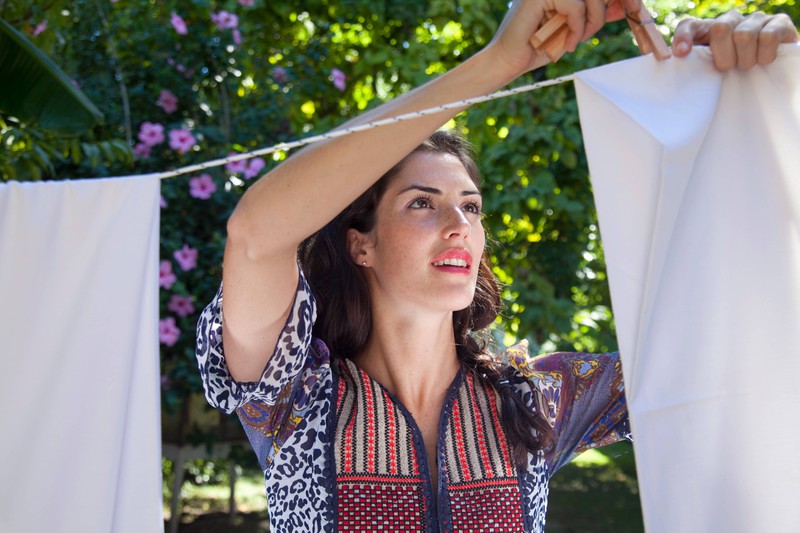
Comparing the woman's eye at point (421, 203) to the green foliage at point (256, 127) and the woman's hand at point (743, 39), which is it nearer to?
the woman's hand at point (743, 39)

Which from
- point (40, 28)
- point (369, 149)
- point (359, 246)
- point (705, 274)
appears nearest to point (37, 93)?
point (40, 28)

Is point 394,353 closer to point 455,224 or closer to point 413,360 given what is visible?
point 413,360

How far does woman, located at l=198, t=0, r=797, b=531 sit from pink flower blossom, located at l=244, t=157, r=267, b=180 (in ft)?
5.94

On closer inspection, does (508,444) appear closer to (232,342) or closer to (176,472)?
(232,342)

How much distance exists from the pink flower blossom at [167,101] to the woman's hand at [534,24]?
120 inches

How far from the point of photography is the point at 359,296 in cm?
222

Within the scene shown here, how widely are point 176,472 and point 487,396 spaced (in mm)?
3066

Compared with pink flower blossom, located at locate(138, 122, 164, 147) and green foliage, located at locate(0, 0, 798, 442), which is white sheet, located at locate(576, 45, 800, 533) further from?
pink flower blossom, located at locate(138, 122, 164, 147)

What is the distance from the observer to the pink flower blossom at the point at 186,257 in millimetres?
4031

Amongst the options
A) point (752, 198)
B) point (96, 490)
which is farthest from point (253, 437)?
point (752, 198)

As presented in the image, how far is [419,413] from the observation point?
211 cm

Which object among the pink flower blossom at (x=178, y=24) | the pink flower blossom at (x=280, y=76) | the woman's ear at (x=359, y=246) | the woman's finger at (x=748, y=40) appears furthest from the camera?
the pink flower blossom at (x=280, y=76)

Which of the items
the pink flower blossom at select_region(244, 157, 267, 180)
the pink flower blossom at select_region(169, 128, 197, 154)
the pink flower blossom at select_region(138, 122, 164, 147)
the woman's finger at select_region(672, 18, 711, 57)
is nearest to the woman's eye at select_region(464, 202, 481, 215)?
the woman's finger at select_region(672, 18, 711, 57)

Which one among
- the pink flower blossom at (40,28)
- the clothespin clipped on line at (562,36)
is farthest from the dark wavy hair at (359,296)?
the pink flower blossom at (40,28)
